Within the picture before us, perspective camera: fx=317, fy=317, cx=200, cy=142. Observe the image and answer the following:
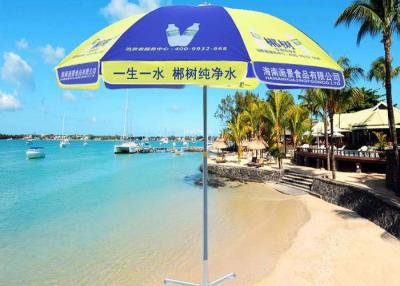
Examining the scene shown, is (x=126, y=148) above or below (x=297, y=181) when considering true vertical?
above

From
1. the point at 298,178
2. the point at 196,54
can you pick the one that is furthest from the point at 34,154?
the point at 196,54

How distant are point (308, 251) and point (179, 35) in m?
8.17

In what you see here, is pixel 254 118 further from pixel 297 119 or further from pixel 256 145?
pixel 256 145

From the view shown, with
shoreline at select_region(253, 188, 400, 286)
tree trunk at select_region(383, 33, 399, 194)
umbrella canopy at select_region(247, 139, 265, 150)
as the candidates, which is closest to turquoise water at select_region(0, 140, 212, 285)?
shoreline at select_region(253, 188, 400, 286)

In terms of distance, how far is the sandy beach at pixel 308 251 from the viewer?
24.9 ft

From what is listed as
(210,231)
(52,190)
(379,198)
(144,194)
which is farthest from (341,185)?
(52,190)

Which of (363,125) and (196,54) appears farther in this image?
(363,125)

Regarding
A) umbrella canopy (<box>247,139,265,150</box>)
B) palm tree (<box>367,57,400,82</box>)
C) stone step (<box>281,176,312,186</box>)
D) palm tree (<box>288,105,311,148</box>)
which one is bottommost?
stone step (<box>281,176,312,186</box>)

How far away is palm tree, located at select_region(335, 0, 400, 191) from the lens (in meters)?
13.4

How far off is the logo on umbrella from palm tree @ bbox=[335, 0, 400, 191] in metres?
12.6

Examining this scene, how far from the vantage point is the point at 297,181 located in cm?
2164

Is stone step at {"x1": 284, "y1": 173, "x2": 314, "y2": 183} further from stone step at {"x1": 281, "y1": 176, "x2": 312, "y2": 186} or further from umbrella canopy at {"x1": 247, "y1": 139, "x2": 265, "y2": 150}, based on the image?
umbrella canopy at {"x1": 247, "y1": 139, "x2": 265, "y2": 150}

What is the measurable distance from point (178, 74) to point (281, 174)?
888 inches

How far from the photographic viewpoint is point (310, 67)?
350 centimetres
